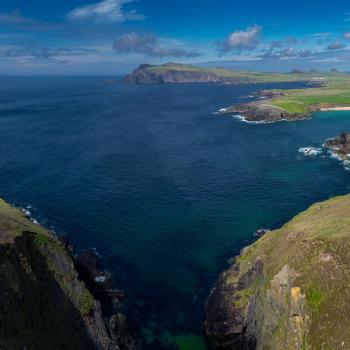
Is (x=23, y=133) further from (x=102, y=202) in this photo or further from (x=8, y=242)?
(x=8, y=242)

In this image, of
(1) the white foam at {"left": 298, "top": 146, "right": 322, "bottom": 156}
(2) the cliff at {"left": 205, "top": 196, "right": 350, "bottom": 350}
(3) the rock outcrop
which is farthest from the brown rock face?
(3) the rock outcrop

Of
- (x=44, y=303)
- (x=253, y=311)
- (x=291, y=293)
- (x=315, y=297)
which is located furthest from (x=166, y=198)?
(x=315, y=297)

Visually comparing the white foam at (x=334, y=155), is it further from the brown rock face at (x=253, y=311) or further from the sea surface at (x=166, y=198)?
the brown rock face at (x=253, y=311)

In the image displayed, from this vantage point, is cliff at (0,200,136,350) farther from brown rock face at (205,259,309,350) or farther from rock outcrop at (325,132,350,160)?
rock outcrop at (325,132,350,160)

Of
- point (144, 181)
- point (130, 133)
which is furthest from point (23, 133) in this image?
point (144, 181)

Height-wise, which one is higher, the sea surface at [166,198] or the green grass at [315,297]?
the green grass at [315,297]

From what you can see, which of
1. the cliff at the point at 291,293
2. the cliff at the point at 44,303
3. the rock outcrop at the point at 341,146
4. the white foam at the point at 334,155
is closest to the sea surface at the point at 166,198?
the white foam at the point at 334,155
